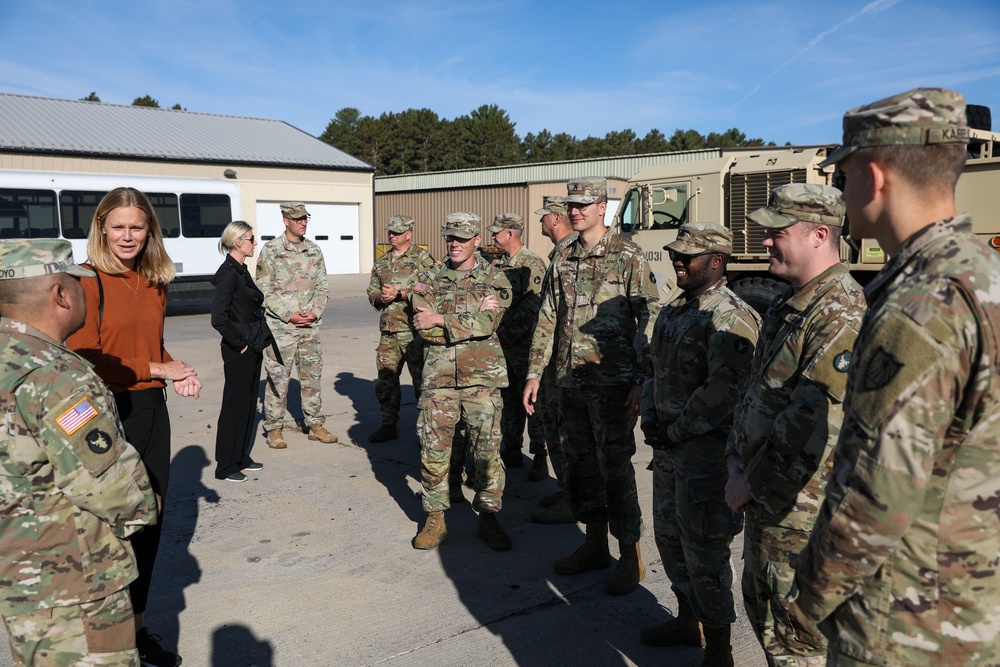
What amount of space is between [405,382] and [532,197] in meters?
17.9

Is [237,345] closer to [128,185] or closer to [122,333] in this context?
[122,333]

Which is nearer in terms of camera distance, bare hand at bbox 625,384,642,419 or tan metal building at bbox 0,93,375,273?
bare hand at bbox 625,384,642,419

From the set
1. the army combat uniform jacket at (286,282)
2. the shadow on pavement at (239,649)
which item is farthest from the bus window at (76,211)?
the shadow on pavement at (239,649)

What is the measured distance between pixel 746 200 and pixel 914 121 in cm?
917

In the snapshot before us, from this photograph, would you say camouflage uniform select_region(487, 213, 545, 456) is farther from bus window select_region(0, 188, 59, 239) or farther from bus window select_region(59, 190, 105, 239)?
bus window select_region(0, 188, 59, 239)

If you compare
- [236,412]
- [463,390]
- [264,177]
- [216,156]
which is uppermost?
[216,156]

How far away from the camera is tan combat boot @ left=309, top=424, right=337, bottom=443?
7055 millimetres

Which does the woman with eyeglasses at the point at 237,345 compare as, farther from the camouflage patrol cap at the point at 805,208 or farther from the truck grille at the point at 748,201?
the truck grille at the point at 748,201

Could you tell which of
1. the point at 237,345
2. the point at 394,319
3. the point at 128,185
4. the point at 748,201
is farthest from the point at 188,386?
the point at 128,185

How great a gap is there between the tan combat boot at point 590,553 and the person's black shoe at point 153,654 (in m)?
2.01

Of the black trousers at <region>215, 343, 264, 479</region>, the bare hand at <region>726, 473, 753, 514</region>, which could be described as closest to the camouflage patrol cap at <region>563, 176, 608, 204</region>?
the bare hand at <region>726, 473, 753, 514</region>

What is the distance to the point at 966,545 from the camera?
1.48m

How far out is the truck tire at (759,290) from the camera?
9.47m

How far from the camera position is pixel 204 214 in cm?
1783
